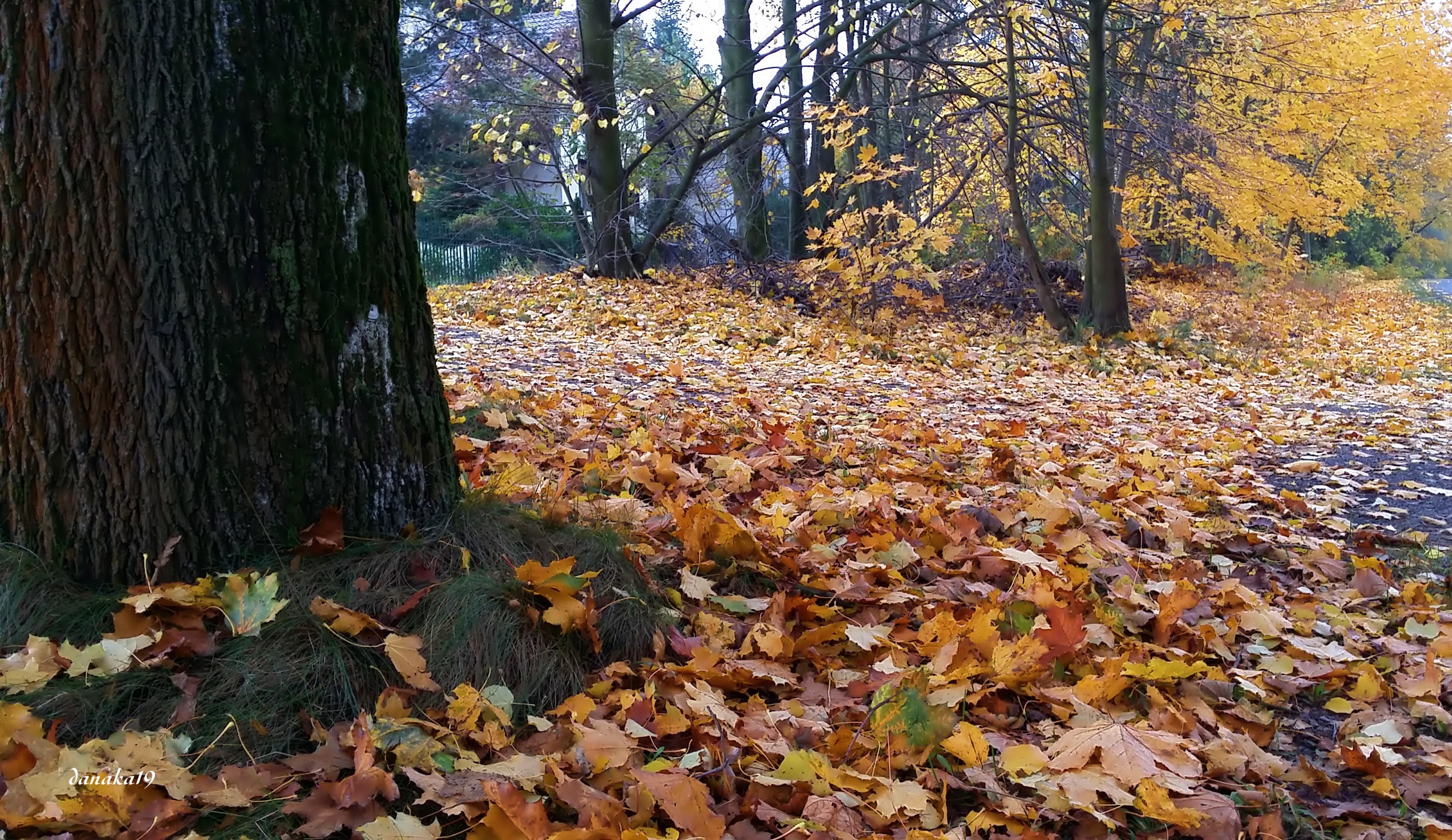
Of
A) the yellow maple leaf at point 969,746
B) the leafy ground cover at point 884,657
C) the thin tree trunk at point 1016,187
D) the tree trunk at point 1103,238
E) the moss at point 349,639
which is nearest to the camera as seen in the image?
the leafy ground cover at point 884,657

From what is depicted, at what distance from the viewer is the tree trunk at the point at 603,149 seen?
1168cm

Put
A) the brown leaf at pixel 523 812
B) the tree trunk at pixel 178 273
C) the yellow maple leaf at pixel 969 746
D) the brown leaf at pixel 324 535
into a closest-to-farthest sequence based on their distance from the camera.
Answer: the brown leaf at pixel 523 812
the yellow maple leaf at pixel 969 746
the tree trunk at pixel 178 273
the brown leaf at pixel 324 535

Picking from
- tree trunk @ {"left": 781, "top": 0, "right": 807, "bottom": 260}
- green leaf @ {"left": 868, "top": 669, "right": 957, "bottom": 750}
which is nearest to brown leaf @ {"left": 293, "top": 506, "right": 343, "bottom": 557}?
green leaf @ {"left": 868, "top": 669, "right": 957, "bottom": 750}

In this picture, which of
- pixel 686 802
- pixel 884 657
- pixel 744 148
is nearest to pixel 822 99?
pixel 744 148

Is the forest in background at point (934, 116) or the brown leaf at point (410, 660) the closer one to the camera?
the brown leaf at point (410, 660)

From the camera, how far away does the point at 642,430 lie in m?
4.20

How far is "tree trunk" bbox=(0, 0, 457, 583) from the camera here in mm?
2148

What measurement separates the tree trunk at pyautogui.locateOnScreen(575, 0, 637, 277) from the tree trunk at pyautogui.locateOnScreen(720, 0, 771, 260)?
1.50 m

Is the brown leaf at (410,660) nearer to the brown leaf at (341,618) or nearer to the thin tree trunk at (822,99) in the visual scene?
the brown leaf at (341,618)

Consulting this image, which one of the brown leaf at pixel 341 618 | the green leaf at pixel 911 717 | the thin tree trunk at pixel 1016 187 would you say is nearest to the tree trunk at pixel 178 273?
the brown leaf at pixel 341 618

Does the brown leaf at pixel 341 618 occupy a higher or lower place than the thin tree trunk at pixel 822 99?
lower

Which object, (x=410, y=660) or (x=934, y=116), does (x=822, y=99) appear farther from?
(x=410, y=660)

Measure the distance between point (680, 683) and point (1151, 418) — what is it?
551 centimetres

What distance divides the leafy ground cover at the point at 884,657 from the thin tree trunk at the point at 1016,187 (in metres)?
5.54
